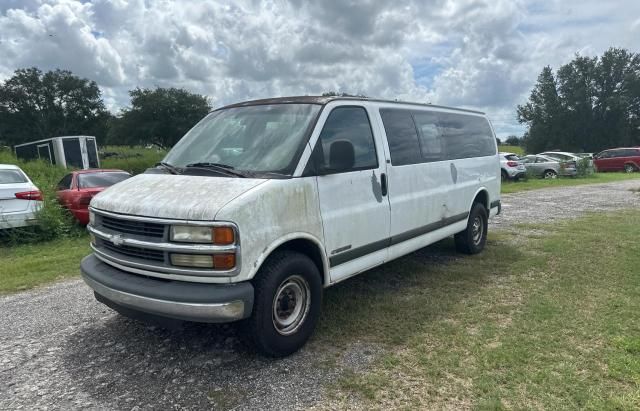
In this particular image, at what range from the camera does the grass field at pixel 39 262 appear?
20.4 ft

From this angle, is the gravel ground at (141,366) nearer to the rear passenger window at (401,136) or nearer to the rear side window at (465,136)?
the rear passenger window at (401,136)

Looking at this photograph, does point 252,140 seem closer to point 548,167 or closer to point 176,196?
point 176,196

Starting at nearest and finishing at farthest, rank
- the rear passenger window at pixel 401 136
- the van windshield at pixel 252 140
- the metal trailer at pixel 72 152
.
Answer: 1. the van windshield at pixel 252 140
2. the rear passenger window at pixel 401 136
3. the metal trailer at pixel 72 152

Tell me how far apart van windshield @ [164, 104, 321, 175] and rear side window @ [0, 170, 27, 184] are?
19.7 feet

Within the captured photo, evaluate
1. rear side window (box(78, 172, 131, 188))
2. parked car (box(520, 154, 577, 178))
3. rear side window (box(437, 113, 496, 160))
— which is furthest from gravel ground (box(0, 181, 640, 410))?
parked car (box(520, 154, 577, 178))

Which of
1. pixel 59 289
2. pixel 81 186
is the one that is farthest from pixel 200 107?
pixel 59 289

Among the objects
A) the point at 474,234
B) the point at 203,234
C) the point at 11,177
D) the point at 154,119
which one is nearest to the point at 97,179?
the point at 11,177

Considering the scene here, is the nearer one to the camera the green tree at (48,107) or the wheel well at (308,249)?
the wheel well at (308,249)

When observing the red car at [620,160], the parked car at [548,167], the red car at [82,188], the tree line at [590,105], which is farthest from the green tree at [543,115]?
the red car at [82,188]

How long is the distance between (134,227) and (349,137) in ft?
6.76

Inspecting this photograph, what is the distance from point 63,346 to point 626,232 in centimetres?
894

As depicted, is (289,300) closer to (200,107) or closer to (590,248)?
(590,248)

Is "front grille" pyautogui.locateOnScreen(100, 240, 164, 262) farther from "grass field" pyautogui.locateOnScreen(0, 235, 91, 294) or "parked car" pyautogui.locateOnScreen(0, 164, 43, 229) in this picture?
"parked car" pyautogui.locateOnScreen(0, 164, 43, 229)

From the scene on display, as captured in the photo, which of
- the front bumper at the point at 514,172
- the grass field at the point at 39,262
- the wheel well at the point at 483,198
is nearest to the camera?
the grass field at the point at 39,262
